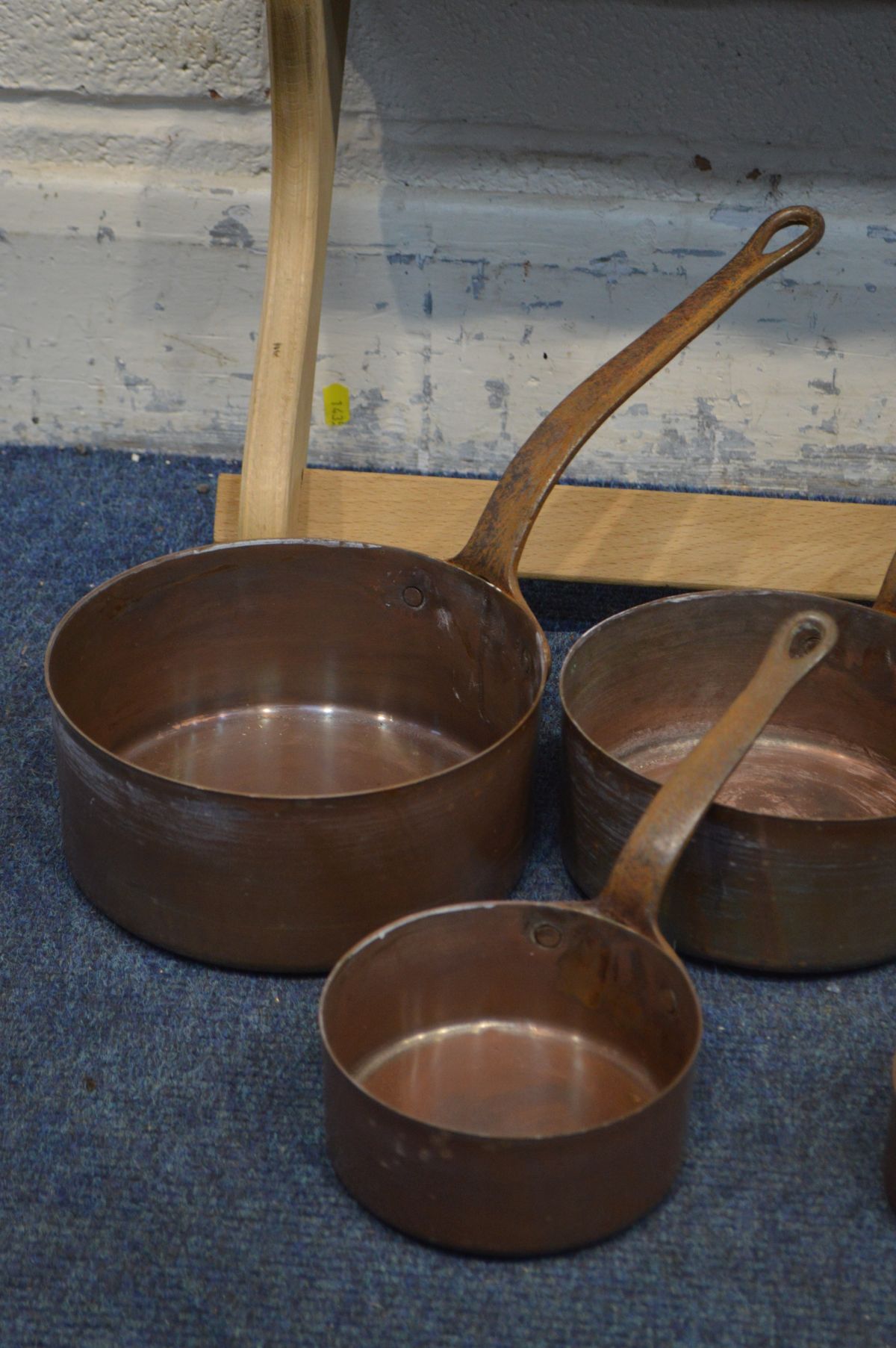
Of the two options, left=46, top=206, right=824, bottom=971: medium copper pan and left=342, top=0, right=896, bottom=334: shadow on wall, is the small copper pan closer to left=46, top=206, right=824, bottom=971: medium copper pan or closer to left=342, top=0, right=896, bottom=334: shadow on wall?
left=46, top=206, right=824, bottom=971: medium copper pan

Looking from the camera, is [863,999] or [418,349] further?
[418,349]

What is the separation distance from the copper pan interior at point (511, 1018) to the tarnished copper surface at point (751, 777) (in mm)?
70

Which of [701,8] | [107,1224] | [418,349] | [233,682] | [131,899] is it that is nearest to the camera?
[107,1224]

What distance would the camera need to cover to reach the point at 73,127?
4.03 ft

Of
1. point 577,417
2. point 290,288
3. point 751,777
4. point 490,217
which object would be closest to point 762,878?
point 751,777

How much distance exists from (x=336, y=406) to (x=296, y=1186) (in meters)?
0.79

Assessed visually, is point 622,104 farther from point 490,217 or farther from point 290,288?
point 290,288

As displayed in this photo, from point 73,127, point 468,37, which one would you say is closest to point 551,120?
point 468,37

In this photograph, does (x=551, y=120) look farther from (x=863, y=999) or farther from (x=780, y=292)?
(x=863, y=999)

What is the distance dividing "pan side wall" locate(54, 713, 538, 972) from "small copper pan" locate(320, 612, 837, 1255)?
0.04m

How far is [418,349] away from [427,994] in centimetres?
70

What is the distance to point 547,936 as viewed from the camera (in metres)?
0.73

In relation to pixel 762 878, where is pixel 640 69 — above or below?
above

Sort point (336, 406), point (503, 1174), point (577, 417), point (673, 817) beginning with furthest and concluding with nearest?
point (336, 406), point (577, 417), point (673, 817), point (503, 1174)
